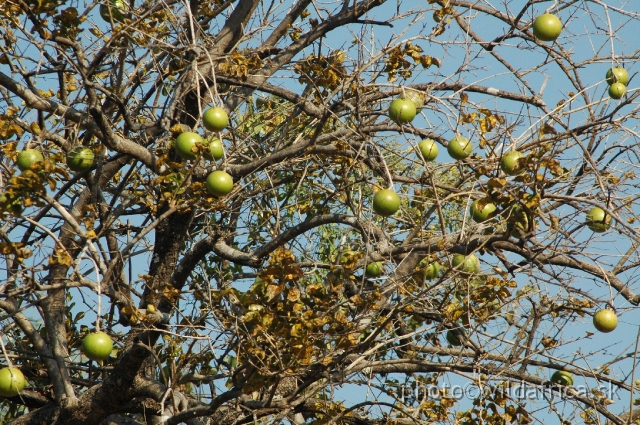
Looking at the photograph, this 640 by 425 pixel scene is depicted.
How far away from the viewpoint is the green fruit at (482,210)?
3.58m

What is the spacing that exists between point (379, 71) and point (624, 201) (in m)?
1.52

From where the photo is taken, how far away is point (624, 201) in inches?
150

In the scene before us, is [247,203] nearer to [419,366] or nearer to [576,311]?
[419,366]

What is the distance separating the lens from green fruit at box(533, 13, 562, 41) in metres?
4.00

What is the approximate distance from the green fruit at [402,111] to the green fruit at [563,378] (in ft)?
5.80

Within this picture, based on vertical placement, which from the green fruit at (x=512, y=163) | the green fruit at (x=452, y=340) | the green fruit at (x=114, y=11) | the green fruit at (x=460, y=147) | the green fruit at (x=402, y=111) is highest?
the green fruit at (x=114, y=11)

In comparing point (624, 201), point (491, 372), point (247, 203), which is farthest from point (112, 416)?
point (624, 201)

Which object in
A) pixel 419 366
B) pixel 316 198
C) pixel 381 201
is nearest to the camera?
pixel 381 201

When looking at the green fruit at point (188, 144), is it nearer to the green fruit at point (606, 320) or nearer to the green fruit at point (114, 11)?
the green fruit at point (114, 11)

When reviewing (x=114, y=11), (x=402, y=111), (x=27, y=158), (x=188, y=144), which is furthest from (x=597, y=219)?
(x=114, y=11)

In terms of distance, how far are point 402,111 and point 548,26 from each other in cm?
105

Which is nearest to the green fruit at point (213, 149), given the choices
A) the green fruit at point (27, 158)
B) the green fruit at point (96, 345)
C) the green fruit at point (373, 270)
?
the green fruit at point (27, 158)

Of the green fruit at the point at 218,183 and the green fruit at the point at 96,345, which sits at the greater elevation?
the green fruit at the point at 218,183

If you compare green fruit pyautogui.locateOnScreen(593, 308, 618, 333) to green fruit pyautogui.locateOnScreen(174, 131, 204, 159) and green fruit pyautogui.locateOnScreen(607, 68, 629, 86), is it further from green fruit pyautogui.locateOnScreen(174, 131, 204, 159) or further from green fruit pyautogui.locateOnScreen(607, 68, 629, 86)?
green fruit pyautogui.locateOnScreen(174, 131, 204, 159)
